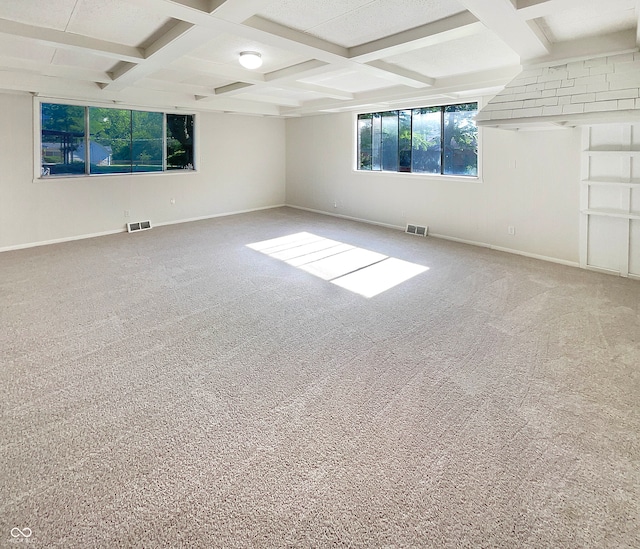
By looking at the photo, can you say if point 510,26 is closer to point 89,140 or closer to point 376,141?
point 376,141

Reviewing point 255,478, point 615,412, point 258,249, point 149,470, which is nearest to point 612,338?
point 615,412

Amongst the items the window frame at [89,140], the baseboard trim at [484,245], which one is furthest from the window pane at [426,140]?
the window frame at [89,140]

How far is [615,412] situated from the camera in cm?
233

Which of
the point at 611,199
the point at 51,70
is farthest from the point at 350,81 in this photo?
the point at 51,70

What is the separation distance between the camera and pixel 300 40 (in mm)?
3564

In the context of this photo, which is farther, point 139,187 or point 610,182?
point 139,187

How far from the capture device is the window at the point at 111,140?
6.54 m

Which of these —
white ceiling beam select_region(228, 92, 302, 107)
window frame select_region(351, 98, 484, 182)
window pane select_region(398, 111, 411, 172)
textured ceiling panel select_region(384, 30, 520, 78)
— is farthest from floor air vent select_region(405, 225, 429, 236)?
white ceiling beam select_region(228, 92, 302, 107)

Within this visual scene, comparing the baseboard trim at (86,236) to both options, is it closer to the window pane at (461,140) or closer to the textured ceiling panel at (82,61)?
the textured ceiling panel at (82,61)

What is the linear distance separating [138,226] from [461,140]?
237 inches

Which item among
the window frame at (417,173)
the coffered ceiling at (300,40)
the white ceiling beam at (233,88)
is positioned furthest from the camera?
the window frame at (417,173)

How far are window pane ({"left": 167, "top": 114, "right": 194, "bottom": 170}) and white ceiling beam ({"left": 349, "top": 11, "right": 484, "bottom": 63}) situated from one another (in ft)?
17.0

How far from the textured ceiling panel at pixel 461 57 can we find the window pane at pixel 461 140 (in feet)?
5.03

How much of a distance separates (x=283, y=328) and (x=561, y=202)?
A: 4.38 meters
